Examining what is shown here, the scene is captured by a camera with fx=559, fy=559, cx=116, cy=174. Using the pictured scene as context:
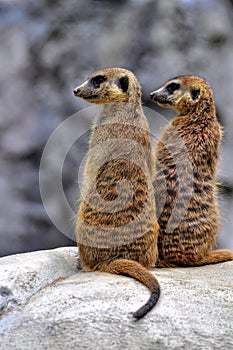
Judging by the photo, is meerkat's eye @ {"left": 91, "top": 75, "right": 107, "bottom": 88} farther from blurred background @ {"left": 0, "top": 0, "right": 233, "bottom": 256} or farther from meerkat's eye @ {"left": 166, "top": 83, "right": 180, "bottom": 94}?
blurred background @ {"left": 0, "top": 0, "right": 233, "bottom": 256}

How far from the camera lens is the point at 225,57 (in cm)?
452

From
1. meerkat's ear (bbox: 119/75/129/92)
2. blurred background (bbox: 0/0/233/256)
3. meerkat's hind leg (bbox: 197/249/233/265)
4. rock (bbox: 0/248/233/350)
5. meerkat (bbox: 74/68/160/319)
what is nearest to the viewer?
rock (bbox: 0/248/233/350)

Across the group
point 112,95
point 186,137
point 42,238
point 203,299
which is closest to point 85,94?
point 112,95

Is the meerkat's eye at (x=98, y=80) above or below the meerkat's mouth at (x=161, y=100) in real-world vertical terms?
above

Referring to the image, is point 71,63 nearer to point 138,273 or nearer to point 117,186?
point 117,186

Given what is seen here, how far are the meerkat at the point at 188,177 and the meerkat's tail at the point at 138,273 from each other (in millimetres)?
289

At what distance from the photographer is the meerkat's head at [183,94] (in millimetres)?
2398

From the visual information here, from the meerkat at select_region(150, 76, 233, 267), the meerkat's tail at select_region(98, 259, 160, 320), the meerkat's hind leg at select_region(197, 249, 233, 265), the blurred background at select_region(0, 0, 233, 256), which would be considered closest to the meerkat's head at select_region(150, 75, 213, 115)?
the meerkat at select_region(150, 76, 233, 267)

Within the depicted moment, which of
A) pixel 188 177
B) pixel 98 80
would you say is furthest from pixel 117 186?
pixel 98 80

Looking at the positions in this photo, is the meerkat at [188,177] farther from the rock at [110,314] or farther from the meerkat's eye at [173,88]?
the rock at [110,314]

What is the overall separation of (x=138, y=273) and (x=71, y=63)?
2.86m

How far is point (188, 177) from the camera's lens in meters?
2.31

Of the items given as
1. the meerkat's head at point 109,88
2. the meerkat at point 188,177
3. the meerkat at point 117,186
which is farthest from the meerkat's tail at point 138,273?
the meerkat's head at point 109,88

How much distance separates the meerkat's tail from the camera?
1.69 meters
